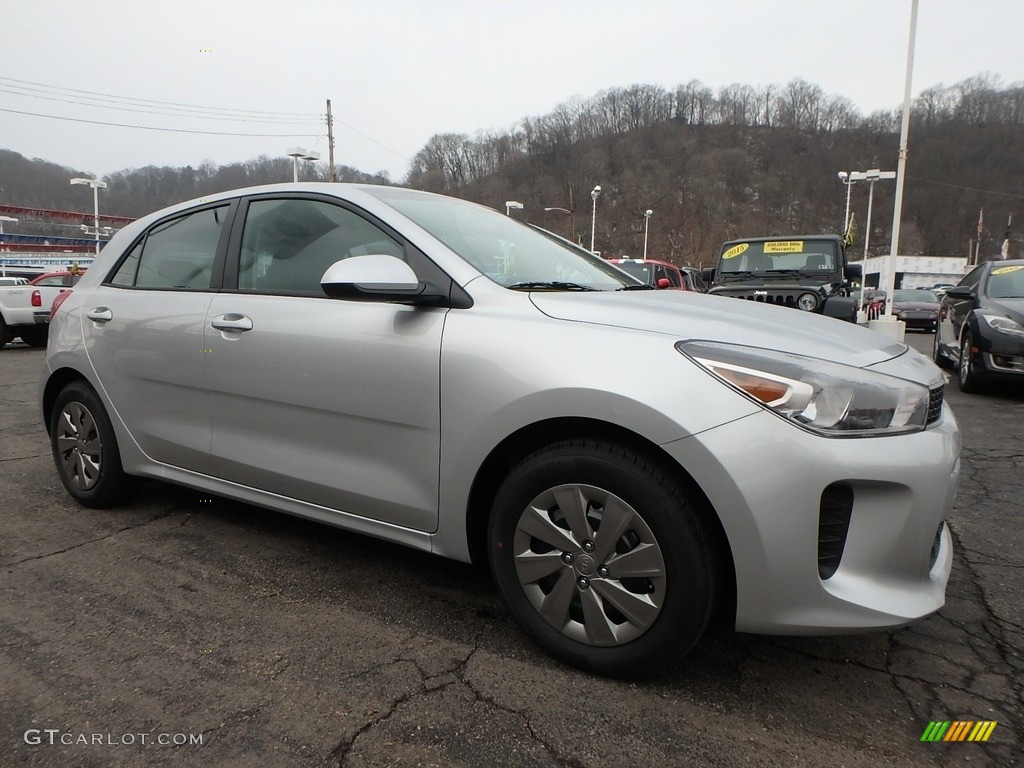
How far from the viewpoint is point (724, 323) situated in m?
2.07

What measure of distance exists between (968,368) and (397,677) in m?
6.98

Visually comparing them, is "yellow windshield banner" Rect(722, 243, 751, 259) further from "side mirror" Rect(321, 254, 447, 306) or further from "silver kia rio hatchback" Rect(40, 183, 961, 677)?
"side mirror" Rect(321, 254, 447, 306)

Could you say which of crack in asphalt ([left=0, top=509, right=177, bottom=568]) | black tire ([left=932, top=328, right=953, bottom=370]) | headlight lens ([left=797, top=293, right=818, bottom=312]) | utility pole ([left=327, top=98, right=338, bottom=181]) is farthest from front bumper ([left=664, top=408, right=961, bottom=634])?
utility pole ([left=327, top=98, right=338, bottom=181])

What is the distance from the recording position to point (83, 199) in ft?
144

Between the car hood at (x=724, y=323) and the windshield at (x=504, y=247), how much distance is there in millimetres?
236

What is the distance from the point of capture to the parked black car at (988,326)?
6.29 metres

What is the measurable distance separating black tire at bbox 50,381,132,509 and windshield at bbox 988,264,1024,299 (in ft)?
25.6

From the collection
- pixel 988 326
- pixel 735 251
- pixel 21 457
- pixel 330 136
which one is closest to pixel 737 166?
pixel 330 136

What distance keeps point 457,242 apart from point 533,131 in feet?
269

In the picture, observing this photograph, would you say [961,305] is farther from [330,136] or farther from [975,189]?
[975,189]

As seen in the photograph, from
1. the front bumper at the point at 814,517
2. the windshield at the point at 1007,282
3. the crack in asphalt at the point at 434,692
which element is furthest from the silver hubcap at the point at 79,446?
the windshield at the point at 1007,282

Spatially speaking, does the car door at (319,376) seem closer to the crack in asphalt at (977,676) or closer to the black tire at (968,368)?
the crack in asphalt at (977,676)

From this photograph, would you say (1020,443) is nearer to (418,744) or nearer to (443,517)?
(443,517)

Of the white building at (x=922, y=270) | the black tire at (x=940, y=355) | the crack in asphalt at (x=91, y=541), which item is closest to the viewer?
the crack in asphalt at (x=91, y=541)
